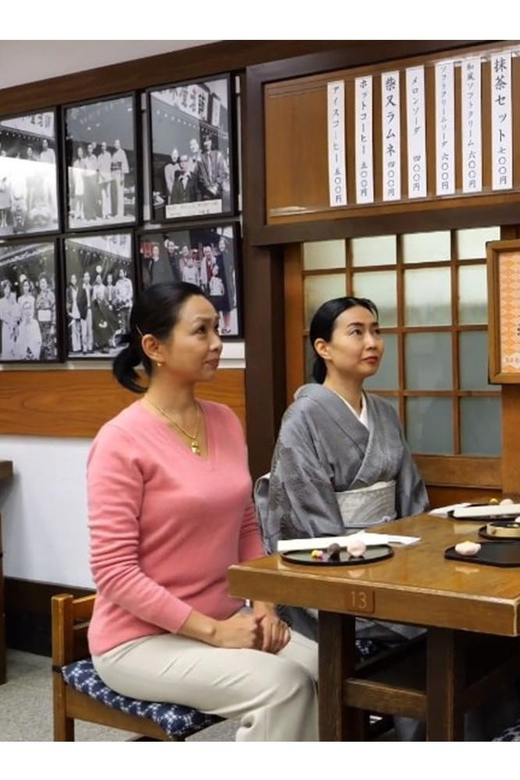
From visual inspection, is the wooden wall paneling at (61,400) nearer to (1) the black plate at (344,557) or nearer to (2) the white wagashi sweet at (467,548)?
(1) the black plate at (344,557)

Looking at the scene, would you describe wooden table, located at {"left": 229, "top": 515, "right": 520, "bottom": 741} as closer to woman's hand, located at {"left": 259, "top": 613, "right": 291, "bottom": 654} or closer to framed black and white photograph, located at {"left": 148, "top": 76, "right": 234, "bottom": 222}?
woman's hand, located at {"left": 259, "top": 613, "right": 291, "bottom": 654}

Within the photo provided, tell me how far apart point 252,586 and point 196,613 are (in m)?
0.19

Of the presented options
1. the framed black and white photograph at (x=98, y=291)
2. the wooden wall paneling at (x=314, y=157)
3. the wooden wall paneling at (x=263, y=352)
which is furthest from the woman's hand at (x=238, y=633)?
the framed black and white photograph at (x=98, y=291)

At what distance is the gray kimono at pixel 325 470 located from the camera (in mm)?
2904

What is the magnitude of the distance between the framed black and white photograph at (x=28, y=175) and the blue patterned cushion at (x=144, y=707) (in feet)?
7.53

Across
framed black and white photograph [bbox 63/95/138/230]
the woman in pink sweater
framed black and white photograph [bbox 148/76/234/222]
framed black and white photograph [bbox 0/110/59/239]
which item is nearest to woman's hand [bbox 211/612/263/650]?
the woman in pink sweater

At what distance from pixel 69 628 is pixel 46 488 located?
187cm

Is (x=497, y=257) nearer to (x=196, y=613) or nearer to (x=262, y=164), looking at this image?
(x=262, y=164)

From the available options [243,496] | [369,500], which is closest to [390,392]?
[369,500]

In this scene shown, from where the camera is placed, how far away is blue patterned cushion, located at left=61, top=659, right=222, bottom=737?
7.17ft

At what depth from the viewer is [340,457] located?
9.86 ft

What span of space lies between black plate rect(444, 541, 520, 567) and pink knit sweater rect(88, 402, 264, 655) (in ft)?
1.79

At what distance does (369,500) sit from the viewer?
9.84ft

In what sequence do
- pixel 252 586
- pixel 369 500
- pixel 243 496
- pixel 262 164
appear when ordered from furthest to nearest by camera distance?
pixel 262 164 → pixel 369 500 → pixel 243 496 → pixel 252 586
